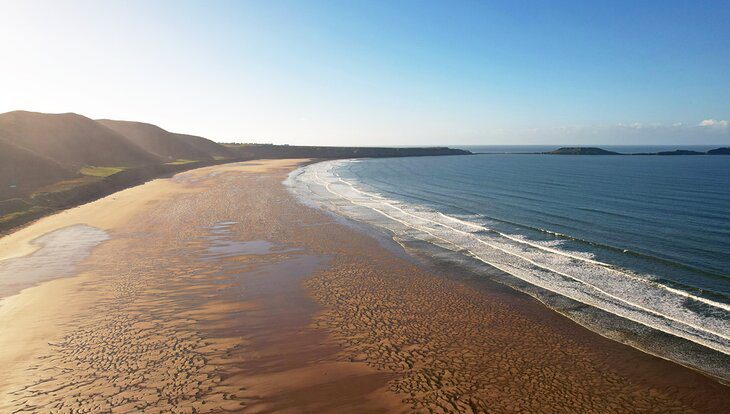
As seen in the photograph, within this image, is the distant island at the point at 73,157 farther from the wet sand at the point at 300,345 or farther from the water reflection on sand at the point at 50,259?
the wet sand at the point at 300,345

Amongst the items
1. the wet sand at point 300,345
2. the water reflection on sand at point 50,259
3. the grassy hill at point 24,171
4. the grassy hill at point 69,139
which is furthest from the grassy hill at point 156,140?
the wet sand at point 300,345

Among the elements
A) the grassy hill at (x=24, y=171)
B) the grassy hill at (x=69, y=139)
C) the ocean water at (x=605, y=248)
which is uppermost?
the grassy hill at (x=69, y=139)

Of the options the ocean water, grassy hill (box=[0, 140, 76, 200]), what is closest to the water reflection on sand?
grassy hill (box=[0, 140, 76, 200])

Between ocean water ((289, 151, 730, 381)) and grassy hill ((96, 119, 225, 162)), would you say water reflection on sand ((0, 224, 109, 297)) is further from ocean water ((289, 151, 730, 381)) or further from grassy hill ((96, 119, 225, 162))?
grassy hill ((96, 119, 225, 162))

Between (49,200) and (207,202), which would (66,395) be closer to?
(207,202)

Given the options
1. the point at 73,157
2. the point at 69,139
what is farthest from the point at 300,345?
the point at 69,139

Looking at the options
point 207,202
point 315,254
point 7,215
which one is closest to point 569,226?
point 315,254
